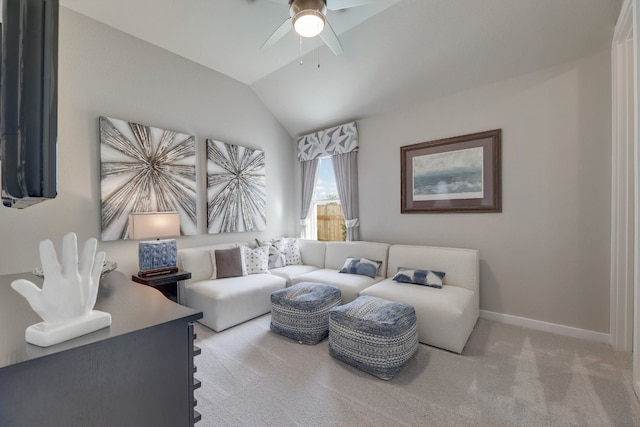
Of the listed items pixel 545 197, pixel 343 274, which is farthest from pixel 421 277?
pixel 545 197

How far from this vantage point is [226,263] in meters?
3.42

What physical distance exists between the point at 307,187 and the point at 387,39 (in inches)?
97.3

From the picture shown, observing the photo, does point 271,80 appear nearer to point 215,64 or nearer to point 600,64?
point 215,64

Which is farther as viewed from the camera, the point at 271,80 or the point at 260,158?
the point at 260,158

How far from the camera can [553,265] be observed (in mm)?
2727

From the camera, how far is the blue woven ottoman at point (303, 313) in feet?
8.43

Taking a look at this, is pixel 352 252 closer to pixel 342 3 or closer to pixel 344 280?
pixel 344 280

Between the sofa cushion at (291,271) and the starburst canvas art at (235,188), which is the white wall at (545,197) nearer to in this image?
the sofa cushion at (291,271)

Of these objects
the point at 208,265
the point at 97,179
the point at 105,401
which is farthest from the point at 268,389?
the point at 97,179

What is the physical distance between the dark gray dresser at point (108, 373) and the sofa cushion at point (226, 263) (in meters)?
2.31

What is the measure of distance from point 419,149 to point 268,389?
3060mm

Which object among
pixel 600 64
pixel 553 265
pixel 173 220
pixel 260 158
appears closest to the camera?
pixel 600 64

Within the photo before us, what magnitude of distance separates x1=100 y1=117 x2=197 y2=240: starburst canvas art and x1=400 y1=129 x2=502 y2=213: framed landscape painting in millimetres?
2789

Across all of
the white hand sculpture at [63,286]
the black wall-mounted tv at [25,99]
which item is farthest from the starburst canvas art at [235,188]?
the black wall-mounted tv at [25,99]
